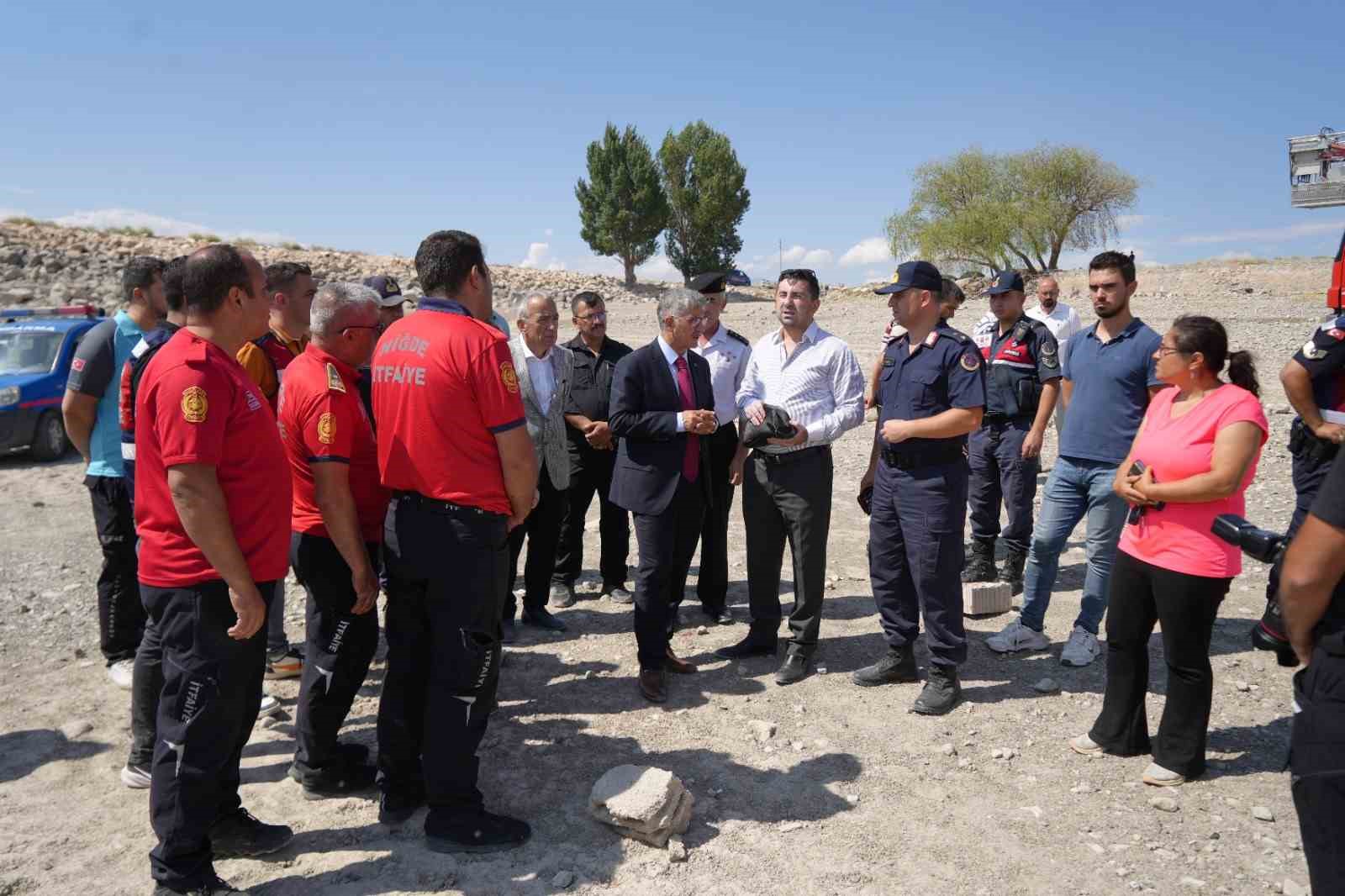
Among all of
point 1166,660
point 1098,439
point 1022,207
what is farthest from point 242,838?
point 1022,207

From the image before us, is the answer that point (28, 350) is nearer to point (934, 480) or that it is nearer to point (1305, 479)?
point (934, 480)

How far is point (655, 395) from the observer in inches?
184

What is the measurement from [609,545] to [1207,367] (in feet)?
12.7

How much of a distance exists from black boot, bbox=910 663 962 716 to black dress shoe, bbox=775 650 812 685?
632mm

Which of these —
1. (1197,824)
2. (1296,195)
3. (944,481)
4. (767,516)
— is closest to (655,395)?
(767,516)

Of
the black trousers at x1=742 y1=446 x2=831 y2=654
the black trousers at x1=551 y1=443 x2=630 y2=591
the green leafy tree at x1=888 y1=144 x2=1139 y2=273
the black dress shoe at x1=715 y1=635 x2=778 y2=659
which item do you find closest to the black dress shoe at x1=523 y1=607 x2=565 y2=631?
the black trousers at x1=551 y1=443 x2=630 y2=591

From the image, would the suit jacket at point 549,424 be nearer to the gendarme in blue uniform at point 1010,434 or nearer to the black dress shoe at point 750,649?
the black dress shoe at point 750,649

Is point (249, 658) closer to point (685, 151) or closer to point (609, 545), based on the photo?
point (609, 545)

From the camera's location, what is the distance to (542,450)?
5348mm

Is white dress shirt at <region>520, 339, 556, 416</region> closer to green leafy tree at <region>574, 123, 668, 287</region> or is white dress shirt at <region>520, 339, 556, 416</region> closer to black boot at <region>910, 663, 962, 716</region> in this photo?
black boot at <region>910, 663, 962, 716</region>

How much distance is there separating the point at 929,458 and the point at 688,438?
125cm

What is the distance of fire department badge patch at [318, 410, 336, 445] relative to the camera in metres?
3.25

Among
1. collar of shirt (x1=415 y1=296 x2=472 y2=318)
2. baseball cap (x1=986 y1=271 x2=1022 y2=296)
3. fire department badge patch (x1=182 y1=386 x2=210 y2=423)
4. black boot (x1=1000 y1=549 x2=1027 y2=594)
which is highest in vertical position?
baseball cap (x1=986 y1=271 x2=1022 y2=296)

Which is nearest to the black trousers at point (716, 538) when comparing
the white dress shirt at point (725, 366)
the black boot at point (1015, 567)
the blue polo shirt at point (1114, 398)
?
the white dress shirt at point (725, 366)
